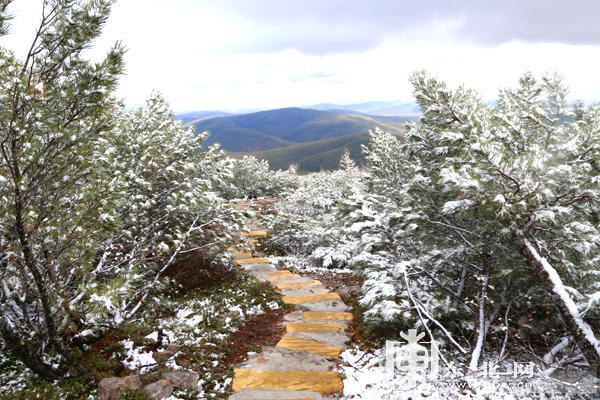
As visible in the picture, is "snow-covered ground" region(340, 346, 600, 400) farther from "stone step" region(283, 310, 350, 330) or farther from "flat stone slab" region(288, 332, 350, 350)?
"stone step" region(283, 310, 350, 330)

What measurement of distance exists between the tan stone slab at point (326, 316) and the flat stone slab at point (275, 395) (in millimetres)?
2509

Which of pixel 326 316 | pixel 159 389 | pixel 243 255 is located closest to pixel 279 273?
pixel 243 255

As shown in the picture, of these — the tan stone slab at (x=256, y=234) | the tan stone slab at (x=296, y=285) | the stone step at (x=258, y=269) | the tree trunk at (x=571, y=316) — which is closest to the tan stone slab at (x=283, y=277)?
the tan stone slab at (x=296, y=285)

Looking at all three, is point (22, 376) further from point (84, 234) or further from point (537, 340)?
point (537, 340)

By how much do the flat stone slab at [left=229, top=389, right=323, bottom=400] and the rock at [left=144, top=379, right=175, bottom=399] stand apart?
85 cm

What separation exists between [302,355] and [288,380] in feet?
2.47

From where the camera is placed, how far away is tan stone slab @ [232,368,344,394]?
4453mm

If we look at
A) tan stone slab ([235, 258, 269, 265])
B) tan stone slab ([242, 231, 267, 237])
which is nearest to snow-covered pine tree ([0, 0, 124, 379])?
tan stone slab ([235, 258, 269, 265])

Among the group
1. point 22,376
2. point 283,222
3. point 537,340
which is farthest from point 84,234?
point 283,222

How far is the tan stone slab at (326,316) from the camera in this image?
6809mm

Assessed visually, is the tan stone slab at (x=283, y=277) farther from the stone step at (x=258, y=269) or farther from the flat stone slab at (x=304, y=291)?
the flat stone slab at (x=304, y=291)

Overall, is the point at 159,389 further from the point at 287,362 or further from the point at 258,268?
the point at 258,268

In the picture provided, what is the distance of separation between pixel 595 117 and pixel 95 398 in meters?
7.14

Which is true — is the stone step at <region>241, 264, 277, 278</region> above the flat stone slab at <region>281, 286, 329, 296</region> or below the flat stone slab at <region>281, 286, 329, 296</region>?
above
